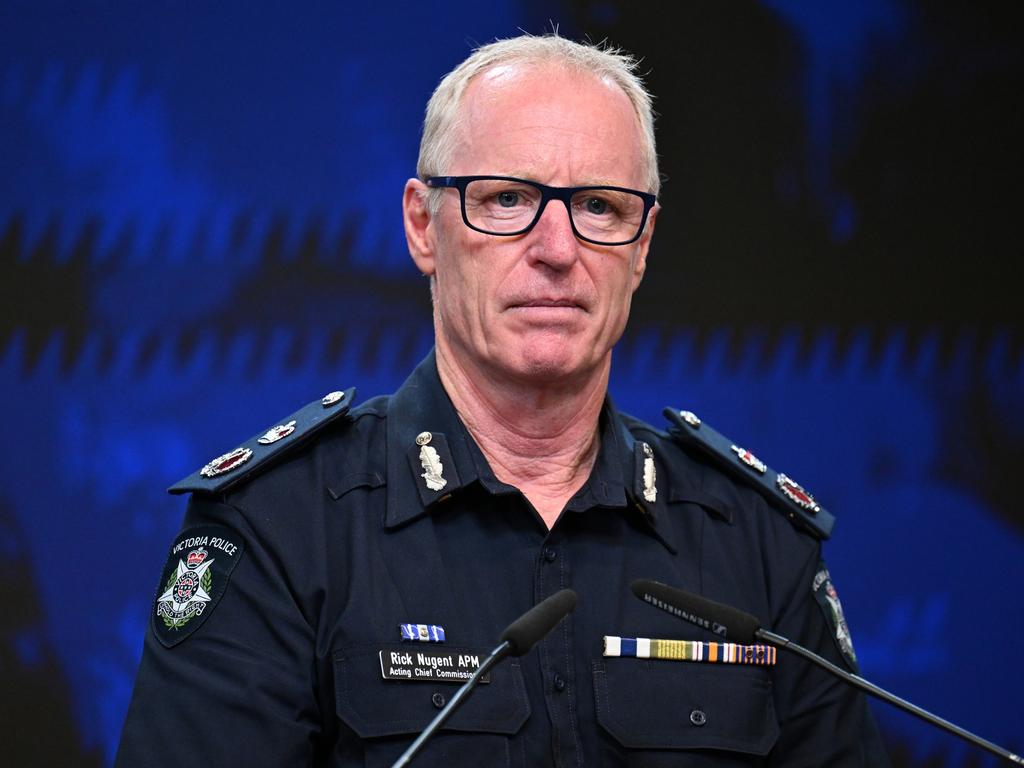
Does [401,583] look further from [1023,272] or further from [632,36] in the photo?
[1023,272]

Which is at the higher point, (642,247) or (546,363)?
(642,247)

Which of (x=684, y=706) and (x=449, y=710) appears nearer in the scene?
(x=449, y=710)

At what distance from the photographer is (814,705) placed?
207 centimetres

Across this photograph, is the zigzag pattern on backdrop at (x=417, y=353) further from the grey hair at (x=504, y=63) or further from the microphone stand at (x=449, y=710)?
the microphone stand at (x=449, y=710)

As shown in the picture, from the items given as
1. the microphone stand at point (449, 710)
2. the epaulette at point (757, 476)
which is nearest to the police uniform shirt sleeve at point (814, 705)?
the epaulette at point (757, 476)

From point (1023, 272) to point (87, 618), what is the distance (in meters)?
2.01

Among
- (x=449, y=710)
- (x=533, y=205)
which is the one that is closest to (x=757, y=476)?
(x=533, y=205)

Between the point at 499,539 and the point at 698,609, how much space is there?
0.50m

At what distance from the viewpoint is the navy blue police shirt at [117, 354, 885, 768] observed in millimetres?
1801

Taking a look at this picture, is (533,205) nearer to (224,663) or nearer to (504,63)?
(504,63)

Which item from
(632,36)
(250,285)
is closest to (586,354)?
(250,285)

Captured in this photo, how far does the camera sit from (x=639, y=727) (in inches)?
75.5

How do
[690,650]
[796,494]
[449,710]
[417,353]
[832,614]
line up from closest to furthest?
1. [449,710]
2. [690,650]
3. [832,614]
4. [796,494]
5. [417,353]

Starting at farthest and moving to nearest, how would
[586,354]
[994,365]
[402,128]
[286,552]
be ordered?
[994,365] < [402,128] < [586,354] < [286,552]
